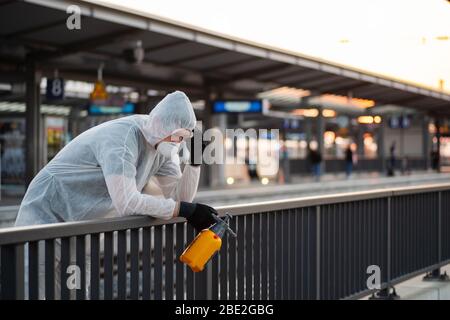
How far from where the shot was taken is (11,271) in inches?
105

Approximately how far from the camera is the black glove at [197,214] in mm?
3422

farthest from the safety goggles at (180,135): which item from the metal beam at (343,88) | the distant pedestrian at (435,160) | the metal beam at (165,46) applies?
the distant pedestrian at (435,160)

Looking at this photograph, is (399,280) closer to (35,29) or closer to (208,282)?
(208,282)

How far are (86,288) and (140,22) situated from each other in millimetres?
10047

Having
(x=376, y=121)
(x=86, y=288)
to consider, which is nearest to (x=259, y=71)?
(x=86, y=288)

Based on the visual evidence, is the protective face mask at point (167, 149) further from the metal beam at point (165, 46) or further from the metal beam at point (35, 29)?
the metal beam at point (165, 46)

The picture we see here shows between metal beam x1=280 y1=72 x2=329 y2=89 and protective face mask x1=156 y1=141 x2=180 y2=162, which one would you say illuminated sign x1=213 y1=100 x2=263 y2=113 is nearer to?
metal beam x1=280 y1=72 x2=329 y2=89

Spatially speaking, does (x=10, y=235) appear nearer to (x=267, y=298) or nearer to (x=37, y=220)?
(x=37, y=220)

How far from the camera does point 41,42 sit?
14125mm

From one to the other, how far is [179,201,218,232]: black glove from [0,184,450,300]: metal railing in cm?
13

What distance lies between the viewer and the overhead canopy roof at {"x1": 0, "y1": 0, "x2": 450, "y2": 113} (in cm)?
1227

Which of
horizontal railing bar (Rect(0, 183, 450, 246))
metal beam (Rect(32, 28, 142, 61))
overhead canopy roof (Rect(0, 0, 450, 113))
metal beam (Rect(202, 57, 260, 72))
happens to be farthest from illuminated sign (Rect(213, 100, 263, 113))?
horizontal railing bar (Rect(0, 183, 450, 246))

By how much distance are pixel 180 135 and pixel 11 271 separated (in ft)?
3.56

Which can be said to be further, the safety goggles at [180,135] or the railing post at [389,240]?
the railing post at [389,240]
